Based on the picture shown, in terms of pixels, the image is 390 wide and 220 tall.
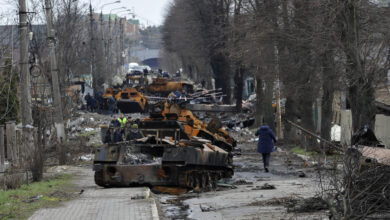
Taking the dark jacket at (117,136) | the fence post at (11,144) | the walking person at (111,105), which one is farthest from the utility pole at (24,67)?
the walking person at (111,105)

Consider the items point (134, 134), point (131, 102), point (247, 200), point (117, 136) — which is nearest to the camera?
point (247, 200)

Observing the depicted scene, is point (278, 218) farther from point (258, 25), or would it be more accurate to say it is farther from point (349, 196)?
point (258, 25)

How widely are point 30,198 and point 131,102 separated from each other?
38901 millimetres

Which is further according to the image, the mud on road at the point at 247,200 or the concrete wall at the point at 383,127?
the concrete wall at the point at 383,127

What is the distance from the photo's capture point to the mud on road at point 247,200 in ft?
40.4

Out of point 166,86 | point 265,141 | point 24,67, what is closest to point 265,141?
point 265,141

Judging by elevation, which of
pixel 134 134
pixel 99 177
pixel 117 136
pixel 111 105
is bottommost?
pixel 99 177

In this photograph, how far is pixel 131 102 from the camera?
53562 mm

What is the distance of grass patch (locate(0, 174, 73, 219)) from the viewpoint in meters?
12.6

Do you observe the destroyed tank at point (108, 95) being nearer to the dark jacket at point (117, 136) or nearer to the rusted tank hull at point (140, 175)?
the dark jacket at point (117, 136)

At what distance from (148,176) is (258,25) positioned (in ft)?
47.1

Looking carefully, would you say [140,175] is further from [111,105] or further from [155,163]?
[111,105]

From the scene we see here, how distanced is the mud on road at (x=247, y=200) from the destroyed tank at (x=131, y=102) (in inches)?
1235

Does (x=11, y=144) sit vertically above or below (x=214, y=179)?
above
